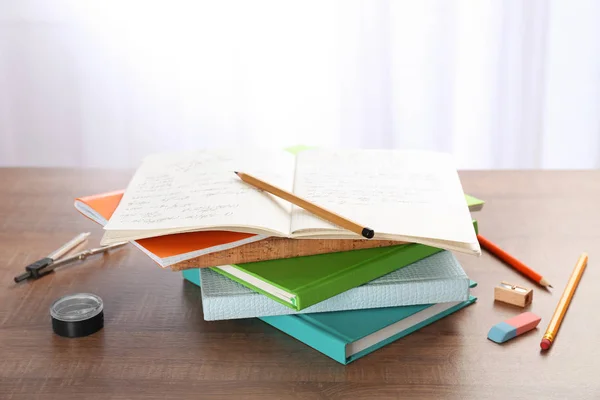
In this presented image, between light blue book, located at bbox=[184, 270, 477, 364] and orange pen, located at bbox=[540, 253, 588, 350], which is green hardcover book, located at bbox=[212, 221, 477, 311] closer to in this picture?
light blue book, located at bbox=[184, 270, 477, 364]

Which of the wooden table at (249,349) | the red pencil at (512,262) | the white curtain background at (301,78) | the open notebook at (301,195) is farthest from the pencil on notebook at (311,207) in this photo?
the white curtain background at (301,78)

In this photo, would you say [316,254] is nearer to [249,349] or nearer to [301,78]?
[249,349]

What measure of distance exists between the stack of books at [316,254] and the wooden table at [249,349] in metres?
0.03

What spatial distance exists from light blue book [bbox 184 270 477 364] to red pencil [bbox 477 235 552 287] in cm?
17

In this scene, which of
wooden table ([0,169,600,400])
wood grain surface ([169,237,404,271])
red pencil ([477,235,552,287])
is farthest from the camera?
red pencil ([477,235,552,287])

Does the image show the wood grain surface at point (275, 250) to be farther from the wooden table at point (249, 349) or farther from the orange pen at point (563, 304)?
the orange pen at point (563, 304)

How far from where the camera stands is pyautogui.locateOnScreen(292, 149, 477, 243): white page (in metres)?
0.89

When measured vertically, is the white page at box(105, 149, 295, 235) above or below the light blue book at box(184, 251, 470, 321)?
above

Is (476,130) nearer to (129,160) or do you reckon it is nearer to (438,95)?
(438,95)

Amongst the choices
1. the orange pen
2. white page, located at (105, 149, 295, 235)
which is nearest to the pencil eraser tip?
the orange pen

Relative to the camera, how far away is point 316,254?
3.01 ft

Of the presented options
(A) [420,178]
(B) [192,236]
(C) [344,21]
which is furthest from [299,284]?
(C) [344,21]

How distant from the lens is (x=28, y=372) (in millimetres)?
821

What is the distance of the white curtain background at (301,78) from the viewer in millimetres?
2691
